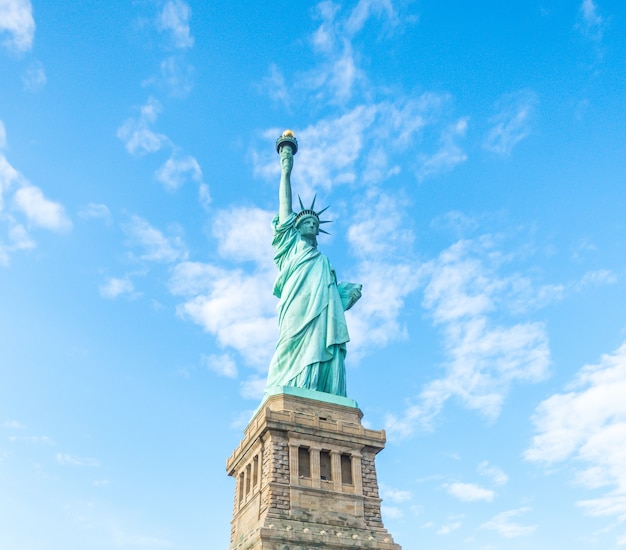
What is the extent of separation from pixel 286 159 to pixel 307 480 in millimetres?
22650

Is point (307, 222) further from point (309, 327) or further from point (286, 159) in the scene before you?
point (309, 327)

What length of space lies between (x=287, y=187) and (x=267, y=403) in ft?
51.8

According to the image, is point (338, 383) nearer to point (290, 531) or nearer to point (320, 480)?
point (320, 480)

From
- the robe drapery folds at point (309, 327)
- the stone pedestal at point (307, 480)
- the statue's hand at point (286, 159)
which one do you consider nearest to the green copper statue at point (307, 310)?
the robe drapery folds at point (309, 327)

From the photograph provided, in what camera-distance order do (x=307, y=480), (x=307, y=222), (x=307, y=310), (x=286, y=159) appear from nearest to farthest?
(x=307, y=480) < (x=307, y=310) < (x=307, y=222) < (x=286, y=159)

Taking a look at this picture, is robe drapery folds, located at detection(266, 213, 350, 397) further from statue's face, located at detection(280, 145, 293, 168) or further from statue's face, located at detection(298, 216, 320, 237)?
statue's face, located at detection(280, 145, 293, 168)

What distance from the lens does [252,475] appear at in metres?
31.9

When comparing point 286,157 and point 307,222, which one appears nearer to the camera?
point 307,222

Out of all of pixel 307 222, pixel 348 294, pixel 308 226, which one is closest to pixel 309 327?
pixel 348 294

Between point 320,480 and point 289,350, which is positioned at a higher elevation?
point 289,350

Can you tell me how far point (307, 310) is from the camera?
119ft

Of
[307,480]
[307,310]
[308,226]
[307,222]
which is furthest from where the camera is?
[307,222]

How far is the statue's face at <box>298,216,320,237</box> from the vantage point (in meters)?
40.3

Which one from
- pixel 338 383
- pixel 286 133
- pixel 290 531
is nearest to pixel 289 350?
pixel 338 383
